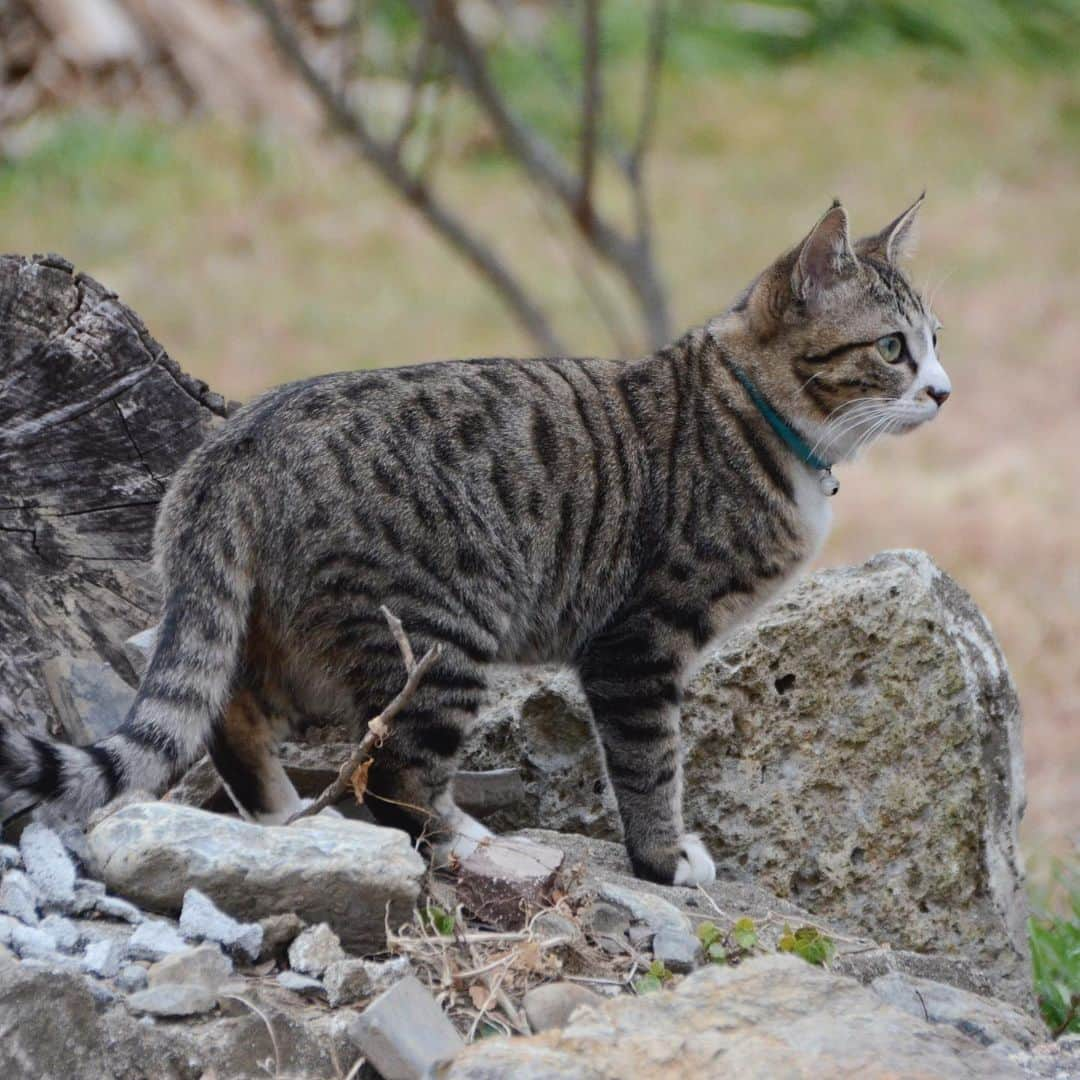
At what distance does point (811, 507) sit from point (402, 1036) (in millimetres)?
1672

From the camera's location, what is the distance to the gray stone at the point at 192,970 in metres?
2.53

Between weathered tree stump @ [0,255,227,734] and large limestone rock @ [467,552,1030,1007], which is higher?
weathered tree stump @ [0,255,227,734]

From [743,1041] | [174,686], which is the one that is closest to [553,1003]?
[743,1041]

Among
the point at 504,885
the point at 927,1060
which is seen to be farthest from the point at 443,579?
the point at 927,1060

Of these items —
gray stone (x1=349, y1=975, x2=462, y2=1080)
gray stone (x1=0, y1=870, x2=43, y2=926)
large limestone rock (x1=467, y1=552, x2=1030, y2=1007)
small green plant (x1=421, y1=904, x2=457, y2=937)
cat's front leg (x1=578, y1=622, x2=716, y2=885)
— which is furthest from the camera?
large limestone rock (x1=467, y1=552, x2=1030, y2=1007)

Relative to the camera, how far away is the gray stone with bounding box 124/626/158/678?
3.57m

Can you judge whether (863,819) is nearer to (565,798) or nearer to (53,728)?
(565,798)

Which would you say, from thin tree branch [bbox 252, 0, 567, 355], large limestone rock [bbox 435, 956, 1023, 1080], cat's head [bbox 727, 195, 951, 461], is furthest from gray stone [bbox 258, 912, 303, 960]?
thin tree branch [bbox 252, 0, 567, 355]

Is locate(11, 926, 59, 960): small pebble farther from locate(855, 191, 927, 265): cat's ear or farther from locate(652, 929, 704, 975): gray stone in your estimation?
locate(855, 191, 927, 265): cat's ear

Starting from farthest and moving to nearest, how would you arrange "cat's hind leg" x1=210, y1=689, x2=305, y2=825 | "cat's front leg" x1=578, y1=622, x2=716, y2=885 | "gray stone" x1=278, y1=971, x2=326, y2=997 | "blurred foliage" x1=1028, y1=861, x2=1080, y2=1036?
"blurred foliage" x1=1028, y1=861, x2=1080, y2=1036
"cat's front leg" x1=578, y1=622, x2=716, y2=885
"cat's hind leg" x1=210, y1=689, x2=305, y2=825
"gray stone" x1=278, y1=971, x2=326, y2=997

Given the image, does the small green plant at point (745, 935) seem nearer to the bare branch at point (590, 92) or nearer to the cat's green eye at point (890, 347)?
the cat's green eye at point (890, 347)

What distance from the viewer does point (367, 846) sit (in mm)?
2777

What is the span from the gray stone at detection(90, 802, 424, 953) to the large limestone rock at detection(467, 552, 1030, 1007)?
40.5 inches

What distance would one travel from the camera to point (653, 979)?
2.86m
